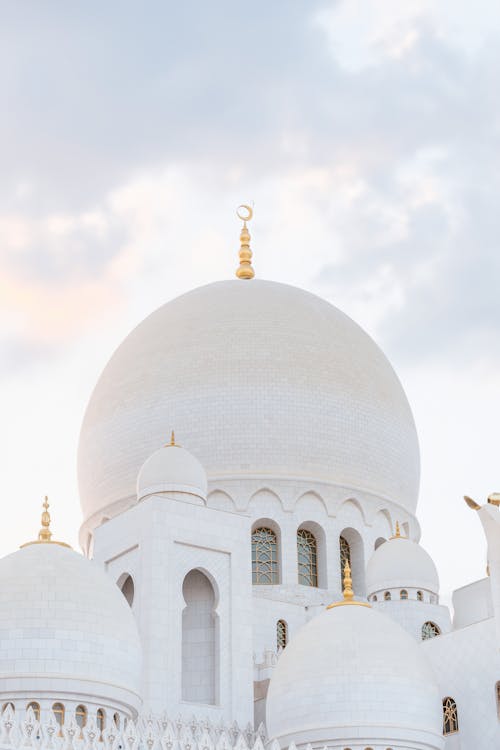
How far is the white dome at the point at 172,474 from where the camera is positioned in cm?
2734

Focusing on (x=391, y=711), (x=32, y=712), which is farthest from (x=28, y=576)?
(x=391, y=711)

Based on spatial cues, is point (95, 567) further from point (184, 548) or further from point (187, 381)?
point (187, 381)

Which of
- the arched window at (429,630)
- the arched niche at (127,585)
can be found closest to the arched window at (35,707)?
the arched niche at (127,585)

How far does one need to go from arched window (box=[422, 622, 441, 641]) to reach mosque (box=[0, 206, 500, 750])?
4 centimetres

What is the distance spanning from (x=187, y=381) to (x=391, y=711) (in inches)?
451

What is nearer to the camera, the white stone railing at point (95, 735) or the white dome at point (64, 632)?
the white stone railing at point (95, 735)

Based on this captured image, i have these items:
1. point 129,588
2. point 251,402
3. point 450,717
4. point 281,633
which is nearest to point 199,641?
point 129,588

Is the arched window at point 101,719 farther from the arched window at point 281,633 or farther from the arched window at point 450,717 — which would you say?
the arched window at point 281,633

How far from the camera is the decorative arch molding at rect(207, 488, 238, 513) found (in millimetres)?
30438

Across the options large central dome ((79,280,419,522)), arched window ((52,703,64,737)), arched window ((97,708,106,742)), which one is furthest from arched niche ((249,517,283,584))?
arched window ((52,703,64,737))

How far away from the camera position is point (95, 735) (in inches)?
778

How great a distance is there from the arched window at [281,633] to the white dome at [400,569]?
238cm

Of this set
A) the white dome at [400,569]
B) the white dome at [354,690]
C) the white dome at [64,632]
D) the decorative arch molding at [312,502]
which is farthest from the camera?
the decorative arch molding at [312,502]

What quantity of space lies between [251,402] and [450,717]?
30.4 feet
